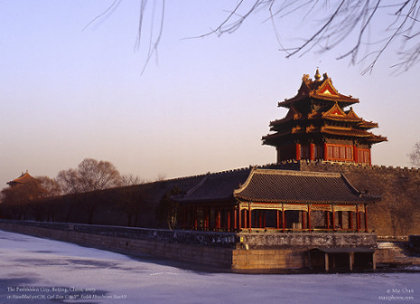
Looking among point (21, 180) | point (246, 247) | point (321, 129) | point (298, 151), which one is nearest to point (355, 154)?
point (321, 129)

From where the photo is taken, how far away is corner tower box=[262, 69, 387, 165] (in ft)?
115

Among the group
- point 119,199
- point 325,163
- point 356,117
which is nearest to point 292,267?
point 325,163

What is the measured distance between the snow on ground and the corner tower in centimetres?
1602

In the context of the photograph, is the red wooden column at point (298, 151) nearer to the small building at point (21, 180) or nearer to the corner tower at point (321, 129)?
the corner tower at point (321, 129)

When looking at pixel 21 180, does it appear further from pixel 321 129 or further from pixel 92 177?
pixel 321 129

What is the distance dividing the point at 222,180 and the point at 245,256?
6555mm

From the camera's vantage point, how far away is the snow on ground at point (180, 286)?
12797 millimetres

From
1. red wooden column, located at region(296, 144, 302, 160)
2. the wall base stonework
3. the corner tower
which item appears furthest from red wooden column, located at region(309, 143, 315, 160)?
the wall base stonework

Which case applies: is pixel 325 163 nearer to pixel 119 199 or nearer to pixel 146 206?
pixel 146 206

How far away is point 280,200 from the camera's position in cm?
2311

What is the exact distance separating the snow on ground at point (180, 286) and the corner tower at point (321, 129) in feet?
52.6

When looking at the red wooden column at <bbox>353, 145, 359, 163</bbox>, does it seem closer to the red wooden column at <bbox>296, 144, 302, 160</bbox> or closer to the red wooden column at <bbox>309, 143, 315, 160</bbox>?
the red wooden column at <bbox>309, 143, 315, 160</bbox>

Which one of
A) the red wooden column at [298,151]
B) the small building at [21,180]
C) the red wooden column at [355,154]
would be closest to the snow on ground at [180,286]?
the red wooden column at [298,151]

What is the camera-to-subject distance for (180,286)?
1518 centimetres
